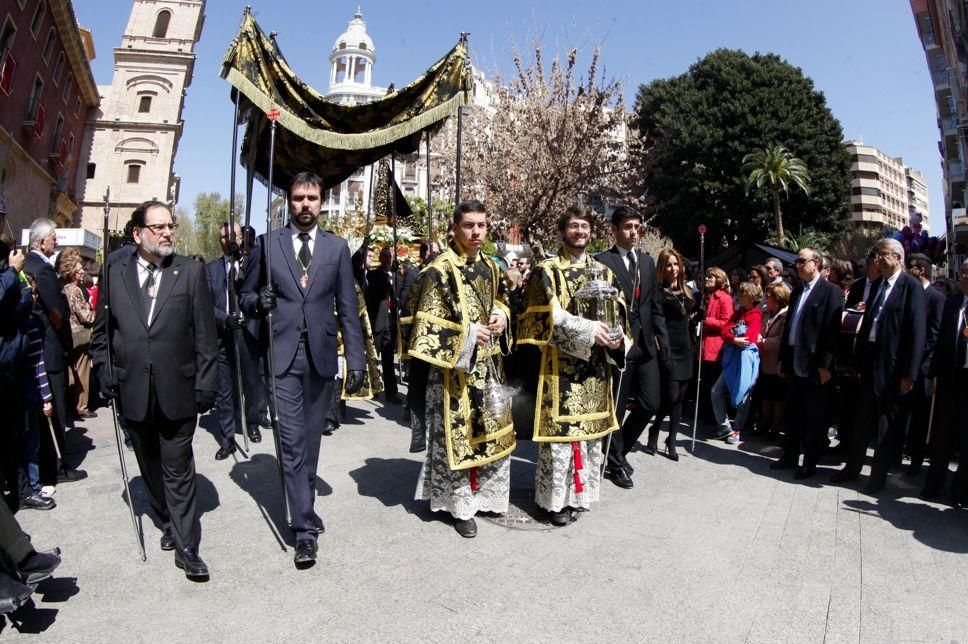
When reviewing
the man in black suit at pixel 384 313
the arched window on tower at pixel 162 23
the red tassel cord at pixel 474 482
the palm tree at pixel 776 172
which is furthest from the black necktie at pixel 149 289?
the arched window on tower at pixel 162 23

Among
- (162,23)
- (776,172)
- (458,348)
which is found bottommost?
(458,348)

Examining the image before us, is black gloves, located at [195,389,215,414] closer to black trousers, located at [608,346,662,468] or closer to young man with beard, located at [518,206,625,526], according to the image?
young man with beard, located at [518,206,625,526]

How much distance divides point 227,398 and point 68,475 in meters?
1.45

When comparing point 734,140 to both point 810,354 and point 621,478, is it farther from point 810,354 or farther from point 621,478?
point 621,478

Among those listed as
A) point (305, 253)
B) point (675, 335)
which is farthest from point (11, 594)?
point (675, 335)

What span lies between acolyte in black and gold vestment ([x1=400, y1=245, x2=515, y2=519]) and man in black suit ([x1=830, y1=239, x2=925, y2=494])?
3136 mm

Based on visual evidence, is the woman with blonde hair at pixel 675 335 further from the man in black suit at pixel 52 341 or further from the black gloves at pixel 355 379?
the man in black suit at pixel 52 341

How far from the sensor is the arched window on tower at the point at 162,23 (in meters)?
44.7

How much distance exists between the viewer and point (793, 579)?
3.71 m

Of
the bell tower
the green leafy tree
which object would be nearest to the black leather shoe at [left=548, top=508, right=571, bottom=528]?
the green leafy tree

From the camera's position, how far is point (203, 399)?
12.1ft

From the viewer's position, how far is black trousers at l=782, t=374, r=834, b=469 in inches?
229

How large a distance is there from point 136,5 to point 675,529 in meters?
52.2

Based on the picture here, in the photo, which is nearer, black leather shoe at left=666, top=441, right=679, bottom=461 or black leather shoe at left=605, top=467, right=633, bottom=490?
black leather shoe at left=605, top=467, right=633, bottom=490
